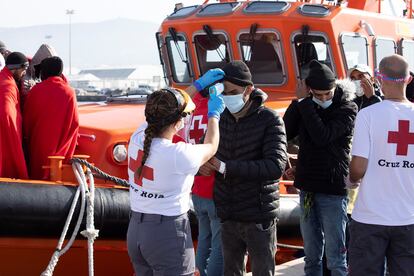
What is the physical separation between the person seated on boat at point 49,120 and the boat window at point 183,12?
2842 mm

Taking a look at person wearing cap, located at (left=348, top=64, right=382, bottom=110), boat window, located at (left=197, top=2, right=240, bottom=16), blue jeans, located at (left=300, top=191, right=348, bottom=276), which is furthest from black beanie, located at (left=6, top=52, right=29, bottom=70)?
boat window, located at (left=197, top=2, right=240, bottom=16)

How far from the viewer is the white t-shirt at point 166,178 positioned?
3.32 meters

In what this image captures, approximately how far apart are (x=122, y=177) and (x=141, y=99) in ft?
6.63

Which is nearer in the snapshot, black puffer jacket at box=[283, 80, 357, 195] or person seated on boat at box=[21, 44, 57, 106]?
black puffer jacket at box=[283, 80, 357, 195]

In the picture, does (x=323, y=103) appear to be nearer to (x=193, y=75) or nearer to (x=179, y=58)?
(x=193, y=75)

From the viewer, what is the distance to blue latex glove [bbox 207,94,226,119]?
12.1 ft

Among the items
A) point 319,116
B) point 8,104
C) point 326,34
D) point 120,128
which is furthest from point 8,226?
point 326,34

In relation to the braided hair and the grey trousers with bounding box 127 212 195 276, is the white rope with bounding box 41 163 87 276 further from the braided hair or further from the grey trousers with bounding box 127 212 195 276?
the braided hair

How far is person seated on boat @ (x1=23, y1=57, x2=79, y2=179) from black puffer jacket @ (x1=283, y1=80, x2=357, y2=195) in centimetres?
163

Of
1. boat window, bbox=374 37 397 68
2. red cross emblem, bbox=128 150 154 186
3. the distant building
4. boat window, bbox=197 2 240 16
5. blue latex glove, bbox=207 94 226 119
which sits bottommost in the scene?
the distant building

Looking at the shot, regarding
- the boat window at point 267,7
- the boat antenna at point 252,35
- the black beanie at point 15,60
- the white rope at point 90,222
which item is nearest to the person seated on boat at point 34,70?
the black beanie at point 15,60

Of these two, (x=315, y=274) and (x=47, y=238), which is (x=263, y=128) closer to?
(x=315, y=274)

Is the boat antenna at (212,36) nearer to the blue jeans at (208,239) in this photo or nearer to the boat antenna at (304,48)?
the boat antenna at (304,48)

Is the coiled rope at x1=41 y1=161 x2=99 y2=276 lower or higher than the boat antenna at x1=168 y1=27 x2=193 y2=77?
lower
